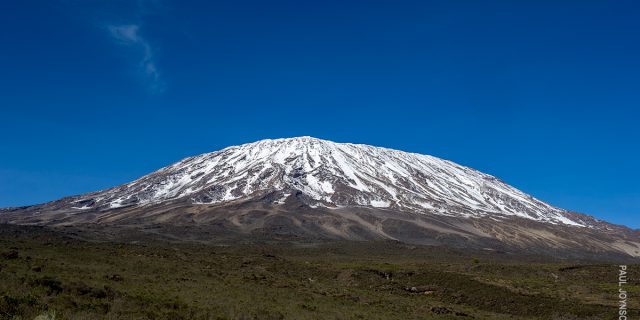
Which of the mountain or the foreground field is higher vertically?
the mountain

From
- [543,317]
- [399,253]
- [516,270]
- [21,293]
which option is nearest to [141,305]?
[21,293]

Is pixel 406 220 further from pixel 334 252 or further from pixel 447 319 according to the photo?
pixel 447 319

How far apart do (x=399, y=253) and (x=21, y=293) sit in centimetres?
7739

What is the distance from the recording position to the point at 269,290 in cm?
3475

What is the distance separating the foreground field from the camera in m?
23.3

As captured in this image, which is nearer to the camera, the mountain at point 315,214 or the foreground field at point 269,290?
the foreground field at point 269,290

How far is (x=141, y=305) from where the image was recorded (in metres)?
23.6

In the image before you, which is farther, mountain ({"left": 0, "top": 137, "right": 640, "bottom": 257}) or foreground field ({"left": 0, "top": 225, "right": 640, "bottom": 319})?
mountain ({"left": 0, "top": 137, "right": 640, "bottom": 257})

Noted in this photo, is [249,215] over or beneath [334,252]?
over

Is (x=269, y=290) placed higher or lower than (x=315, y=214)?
lower

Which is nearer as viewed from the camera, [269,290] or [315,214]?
[269,290]

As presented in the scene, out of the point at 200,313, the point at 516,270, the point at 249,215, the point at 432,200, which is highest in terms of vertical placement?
the point at 432,200

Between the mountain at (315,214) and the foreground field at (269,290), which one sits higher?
the mountain at (315,214)

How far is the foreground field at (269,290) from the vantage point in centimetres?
2327
